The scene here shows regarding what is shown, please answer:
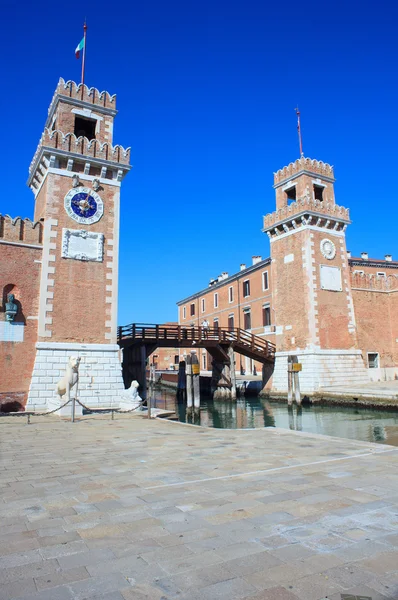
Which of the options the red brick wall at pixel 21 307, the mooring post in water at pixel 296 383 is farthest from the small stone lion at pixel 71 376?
the mooring post in water at pixel 296 383

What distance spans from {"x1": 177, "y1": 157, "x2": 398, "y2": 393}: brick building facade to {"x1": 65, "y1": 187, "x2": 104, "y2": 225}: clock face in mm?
14449

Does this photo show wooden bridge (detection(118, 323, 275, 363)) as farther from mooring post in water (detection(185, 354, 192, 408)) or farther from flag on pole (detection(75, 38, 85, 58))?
flag on pole (detection(75, 38, 85, 58))

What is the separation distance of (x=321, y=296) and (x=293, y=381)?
608 cm

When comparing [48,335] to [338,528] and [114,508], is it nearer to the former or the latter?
[114,508]

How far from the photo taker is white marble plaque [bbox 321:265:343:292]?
28.8 m

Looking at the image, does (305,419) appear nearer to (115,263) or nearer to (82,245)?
(115,263)

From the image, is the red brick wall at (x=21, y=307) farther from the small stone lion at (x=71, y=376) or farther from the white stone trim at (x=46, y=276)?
the small stone lion at (x=71, y=376)

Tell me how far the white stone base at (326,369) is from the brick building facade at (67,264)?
1341 cm

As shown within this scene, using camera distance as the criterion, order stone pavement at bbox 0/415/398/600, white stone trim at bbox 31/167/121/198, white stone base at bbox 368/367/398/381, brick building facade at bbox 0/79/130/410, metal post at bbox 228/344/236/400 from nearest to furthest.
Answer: stone pavement at bbox 0/415/398/600, brick building facade at bbox 0/79/130/410, white stone trim at bbox 31/167/121/198, white stone base at bbox 368/367/398/381, metal post at bbox 228/344/236/400

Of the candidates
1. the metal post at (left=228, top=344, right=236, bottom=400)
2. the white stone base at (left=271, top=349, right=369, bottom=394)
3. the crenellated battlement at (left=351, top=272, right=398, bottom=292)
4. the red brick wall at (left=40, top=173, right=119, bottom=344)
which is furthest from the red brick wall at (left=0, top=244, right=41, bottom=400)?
the crenellated battlement at (left=351, top=272, right=398, bottom=292)

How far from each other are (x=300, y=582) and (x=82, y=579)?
1.62 m

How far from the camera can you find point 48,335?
17984 mm

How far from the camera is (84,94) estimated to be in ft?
68.3

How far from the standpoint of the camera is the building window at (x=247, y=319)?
3959 centimetres
